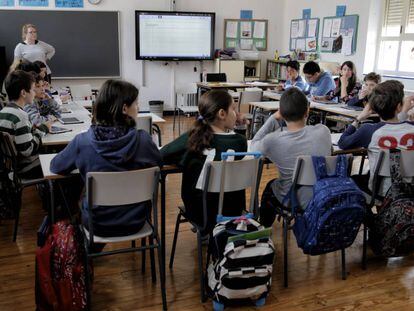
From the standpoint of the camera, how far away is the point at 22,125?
2764 mm

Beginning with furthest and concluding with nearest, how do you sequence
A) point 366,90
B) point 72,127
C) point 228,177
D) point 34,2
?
point 34,2, point 366,90, point 72,127, point 228,177

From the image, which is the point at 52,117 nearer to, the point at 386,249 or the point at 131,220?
the point at 131,220

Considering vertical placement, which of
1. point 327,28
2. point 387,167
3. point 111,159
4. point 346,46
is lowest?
point 387,167

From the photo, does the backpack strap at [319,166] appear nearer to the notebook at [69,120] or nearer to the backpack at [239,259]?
the backpack at [239,259]

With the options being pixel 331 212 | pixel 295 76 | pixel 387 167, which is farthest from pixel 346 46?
pixel 331 212

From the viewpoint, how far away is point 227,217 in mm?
2160

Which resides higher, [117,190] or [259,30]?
[259,30]

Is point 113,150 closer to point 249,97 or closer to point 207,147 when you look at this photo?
point 207,147

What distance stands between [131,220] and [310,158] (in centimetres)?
99

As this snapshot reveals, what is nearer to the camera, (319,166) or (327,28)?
(319,166)

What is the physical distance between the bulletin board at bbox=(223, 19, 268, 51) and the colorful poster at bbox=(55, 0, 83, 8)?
2.69 meters

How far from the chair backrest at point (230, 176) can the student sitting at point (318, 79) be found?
3.56m

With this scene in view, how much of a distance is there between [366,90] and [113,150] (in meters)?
3.45

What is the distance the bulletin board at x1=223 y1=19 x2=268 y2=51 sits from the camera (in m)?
8.08
